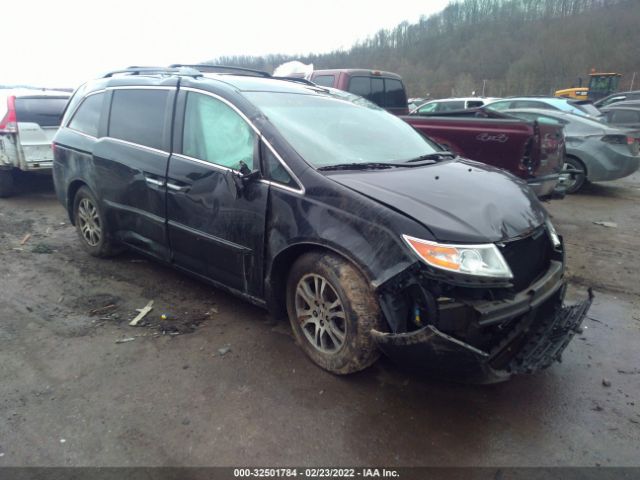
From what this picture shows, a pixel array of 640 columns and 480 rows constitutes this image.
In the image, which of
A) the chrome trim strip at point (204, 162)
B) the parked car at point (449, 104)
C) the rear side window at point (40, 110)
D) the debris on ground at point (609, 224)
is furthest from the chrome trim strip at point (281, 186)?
the parked car at point (449, 104)

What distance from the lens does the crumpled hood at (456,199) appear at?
8.13 feet

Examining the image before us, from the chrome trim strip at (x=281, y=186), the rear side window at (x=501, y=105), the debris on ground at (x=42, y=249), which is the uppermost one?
the rear side window at (x=501, y=105)

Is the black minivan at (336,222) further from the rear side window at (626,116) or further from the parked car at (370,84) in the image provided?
the rear side window at (626,116)

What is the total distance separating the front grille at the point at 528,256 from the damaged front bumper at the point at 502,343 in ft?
0.21

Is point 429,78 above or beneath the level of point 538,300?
above

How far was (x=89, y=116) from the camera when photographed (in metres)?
4.69

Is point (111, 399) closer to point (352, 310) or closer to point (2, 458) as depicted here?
point (2, 458)

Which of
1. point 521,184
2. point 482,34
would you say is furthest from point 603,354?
point 482,34

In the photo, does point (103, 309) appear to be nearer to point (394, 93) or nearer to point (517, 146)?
point (517, 146)

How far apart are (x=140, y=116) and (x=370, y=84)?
5.70m

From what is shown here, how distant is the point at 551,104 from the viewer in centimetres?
1117

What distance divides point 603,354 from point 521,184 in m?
1.37

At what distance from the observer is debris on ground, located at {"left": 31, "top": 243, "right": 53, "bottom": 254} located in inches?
208

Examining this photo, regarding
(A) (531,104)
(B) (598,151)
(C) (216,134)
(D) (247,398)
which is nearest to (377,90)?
(B) (598,151)
